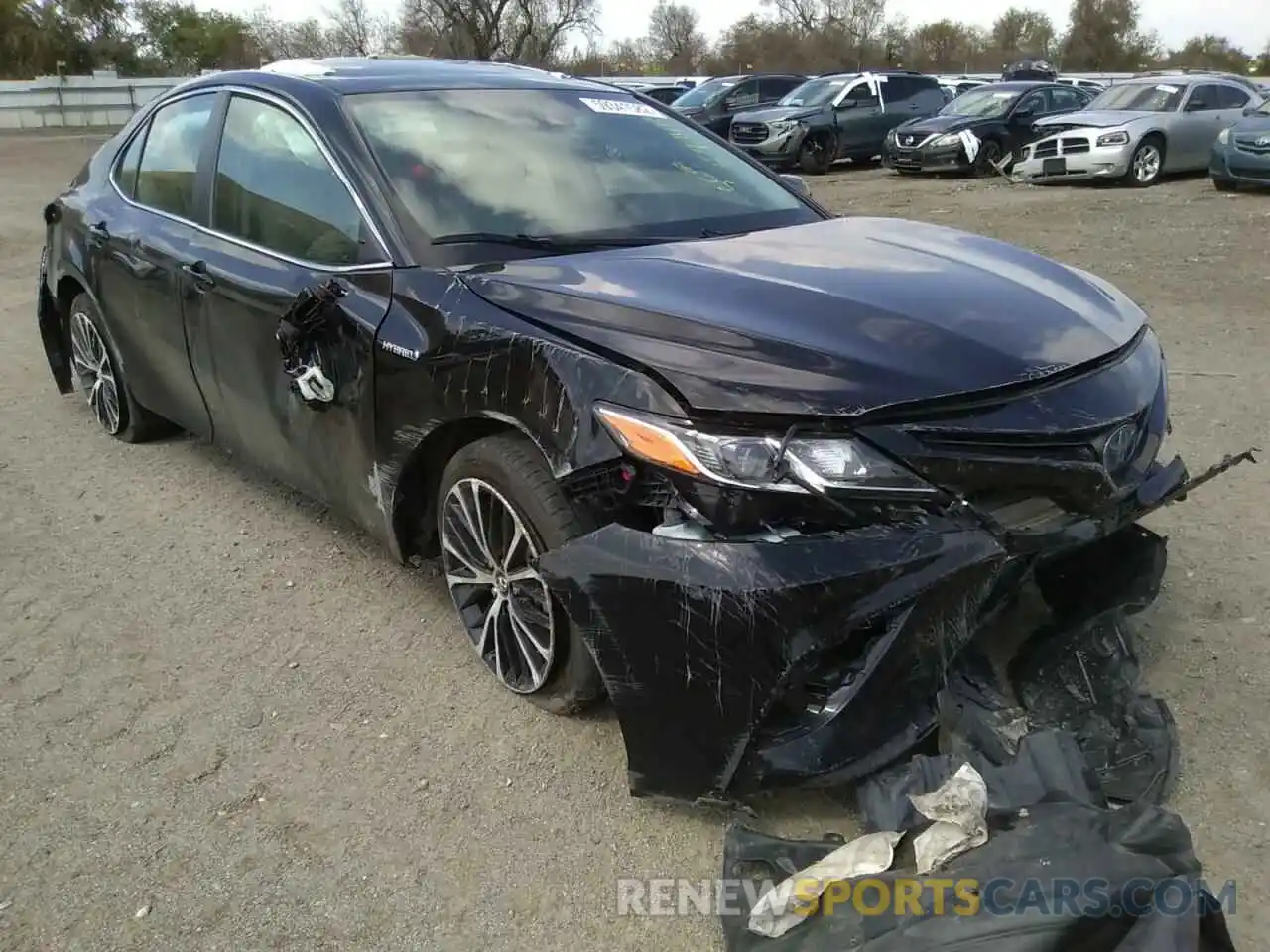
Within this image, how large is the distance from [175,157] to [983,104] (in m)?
16.0

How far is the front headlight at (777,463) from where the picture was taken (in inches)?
92.1

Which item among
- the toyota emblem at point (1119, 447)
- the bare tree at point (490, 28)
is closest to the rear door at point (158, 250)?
the toyota emblem at point (1119, 447)

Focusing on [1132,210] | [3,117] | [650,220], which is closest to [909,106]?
[1132,210]

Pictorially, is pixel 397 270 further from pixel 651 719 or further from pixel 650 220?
pixel 651 719

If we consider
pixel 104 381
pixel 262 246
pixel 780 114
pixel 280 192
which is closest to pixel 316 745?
pixel 262 246

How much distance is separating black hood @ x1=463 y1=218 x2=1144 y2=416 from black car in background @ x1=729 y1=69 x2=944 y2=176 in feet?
49.9

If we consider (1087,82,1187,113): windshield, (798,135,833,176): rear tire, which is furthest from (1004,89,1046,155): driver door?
(798,135,833,176): rear tire

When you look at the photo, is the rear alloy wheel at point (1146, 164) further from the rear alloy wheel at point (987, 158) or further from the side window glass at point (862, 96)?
the side window glass at point (862, 96)

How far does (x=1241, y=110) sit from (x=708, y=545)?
17350mm

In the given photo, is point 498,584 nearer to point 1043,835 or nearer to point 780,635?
point 780,635

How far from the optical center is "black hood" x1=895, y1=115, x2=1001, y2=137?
668 inches

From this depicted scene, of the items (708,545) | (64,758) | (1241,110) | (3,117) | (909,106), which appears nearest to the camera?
(708,545)

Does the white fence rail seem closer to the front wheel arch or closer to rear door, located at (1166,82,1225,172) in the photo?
rear door, located at (1166,82,1225,172)

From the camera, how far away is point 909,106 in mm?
19781
